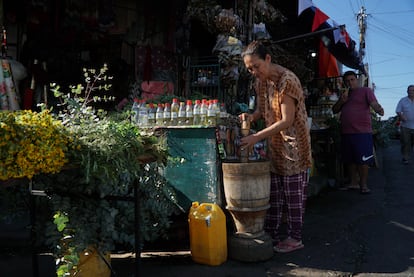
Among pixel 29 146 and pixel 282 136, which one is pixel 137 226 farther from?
pixel 282 136

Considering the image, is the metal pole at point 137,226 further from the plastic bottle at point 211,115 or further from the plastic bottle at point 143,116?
the plastic bottle at point 143,116

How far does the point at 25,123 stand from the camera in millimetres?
2170

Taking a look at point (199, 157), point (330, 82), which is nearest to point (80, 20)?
point (199, 157)

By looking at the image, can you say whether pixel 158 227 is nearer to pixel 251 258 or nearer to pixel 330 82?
pixel 251 258

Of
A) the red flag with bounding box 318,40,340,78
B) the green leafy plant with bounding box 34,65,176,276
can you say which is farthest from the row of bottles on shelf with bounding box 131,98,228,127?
the red flag with bounding box 318,40,340,78

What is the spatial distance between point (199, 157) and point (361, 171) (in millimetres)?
3656

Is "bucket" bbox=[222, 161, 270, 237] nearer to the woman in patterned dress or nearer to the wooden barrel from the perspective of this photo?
the wooden barrel

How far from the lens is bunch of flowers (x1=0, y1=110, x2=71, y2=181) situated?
205 cm

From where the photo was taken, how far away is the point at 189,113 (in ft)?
13.4

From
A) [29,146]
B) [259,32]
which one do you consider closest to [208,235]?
[29,146]

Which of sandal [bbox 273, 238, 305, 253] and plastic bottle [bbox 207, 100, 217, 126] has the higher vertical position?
plastic bottle [bbox 207, 100, 217, 126]

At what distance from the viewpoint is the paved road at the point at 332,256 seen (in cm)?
337

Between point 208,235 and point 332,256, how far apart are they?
4.08 ft

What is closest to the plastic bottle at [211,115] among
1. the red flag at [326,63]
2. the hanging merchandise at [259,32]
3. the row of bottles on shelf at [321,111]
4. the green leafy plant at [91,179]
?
the green leafy plant at [91,179]
